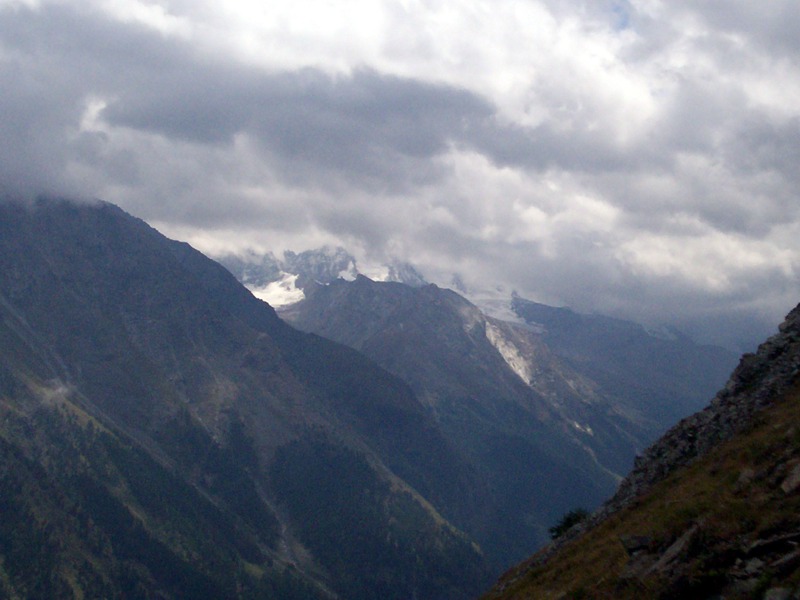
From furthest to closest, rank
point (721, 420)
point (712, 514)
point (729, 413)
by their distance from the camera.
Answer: point (721, 420)
point (729, 413)
point (712, 514)

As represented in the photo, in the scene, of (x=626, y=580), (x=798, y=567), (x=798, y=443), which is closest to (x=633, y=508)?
(x=798, y=443)

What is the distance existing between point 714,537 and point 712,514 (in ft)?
9.09

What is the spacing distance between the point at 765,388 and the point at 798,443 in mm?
24068

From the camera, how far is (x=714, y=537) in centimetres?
2686

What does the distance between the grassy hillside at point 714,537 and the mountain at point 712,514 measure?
5 centimetres

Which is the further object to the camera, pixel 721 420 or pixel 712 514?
pixel 721 420

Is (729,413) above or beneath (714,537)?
above

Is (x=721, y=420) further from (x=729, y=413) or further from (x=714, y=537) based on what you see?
(x=714, y=537)

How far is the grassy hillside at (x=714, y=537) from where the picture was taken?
23594 millimetres

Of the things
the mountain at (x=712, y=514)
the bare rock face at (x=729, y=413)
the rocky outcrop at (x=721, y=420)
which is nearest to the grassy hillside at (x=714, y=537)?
the mountain at (x=712, y=514)

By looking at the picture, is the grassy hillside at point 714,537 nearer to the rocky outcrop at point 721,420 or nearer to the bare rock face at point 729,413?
the rocky outcrop at point 721,420

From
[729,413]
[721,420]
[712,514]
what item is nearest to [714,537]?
[712,514]

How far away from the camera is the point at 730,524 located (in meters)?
→ 27.0

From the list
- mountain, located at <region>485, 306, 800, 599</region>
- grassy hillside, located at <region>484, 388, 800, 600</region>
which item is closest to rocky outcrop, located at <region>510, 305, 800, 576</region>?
mountain, located at <region>485, 306, 800, 599</region>
